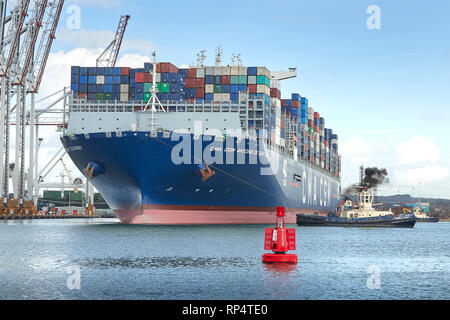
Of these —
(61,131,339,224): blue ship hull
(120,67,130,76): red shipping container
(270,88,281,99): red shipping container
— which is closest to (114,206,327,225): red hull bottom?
(61,131,339,224): blue ship hull

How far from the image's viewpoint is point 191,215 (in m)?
54.9

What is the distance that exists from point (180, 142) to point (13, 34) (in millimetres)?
45235

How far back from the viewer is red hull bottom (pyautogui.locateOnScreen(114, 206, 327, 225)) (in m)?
52.9

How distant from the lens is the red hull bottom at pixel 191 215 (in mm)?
52875

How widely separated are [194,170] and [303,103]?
107 feet

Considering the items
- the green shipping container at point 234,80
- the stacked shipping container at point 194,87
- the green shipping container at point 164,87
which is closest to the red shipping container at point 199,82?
the stacked shipping container at point 194,87

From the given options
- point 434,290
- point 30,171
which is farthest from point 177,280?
point 30,171

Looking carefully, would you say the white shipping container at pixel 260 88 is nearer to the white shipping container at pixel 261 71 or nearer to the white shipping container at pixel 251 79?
the white shipping container at pixel 251 79

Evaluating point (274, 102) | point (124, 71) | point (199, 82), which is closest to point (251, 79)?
point (274, 102)

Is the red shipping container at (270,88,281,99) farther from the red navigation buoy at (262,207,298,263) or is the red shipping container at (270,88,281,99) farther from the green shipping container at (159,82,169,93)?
the red navigation buoy at (262,207,298,263)

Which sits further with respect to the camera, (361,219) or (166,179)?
(361,219)

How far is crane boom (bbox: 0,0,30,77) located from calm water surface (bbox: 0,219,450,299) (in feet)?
166

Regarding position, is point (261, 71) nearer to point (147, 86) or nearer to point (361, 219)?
point (147, 86)

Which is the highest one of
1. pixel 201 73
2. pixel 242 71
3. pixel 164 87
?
pixel 242 71
